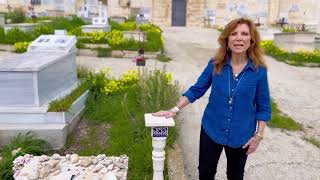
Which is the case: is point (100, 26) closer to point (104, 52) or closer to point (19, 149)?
point (104, 52)

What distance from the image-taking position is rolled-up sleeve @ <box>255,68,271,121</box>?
8.72 feet

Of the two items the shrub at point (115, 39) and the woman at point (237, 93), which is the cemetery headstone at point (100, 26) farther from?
the woman at point (237, 93)

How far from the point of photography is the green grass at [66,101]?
4.87 metres

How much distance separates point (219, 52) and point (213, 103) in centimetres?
40

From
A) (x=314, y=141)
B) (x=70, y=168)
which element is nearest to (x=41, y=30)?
(x=314, y=141)

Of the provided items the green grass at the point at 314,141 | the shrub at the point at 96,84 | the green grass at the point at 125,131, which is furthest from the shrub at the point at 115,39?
the green grass at the point at 314,141

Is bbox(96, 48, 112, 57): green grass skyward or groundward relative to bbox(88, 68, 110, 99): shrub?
skyward

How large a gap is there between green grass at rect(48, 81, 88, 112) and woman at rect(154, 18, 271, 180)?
2.45 meters

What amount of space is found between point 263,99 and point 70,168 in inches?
68.6

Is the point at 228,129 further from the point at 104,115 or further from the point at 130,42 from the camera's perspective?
the point at 130,42

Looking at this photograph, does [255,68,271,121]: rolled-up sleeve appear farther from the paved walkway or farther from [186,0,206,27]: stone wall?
[186,0,206,27]: stone wall

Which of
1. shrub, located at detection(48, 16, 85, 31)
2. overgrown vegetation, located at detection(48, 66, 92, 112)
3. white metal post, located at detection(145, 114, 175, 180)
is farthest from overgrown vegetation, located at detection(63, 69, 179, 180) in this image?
shrub, located at detection(48, 16, 85, 31)

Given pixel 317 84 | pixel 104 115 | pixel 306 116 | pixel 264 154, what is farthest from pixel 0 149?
pixel 317 84

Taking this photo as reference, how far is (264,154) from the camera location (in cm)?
469
